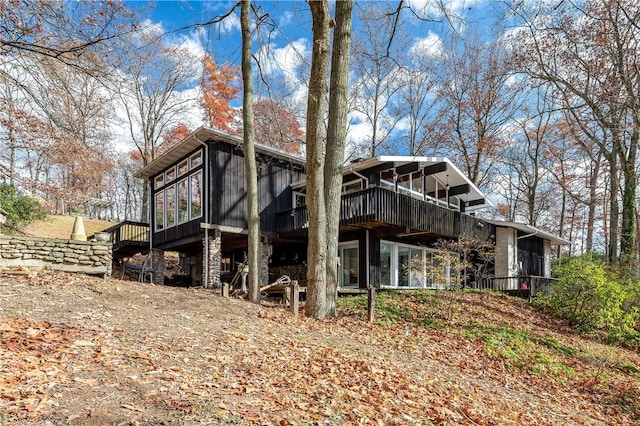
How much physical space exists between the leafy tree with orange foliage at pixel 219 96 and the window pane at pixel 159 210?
29.1ft

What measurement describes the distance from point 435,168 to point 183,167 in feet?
33.4

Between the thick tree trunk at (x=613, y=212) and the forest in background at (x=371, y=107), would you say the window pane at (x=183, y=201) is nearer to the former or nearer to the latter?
the forest in background at (x=371, y=107)

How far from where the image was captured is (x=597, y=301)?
11.6m

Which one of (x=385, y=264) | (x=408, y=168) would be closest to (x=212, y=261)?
(x=385, y=264)

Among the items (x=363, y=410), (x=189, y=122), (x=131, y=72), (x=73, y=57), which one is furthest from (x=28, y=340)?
(x=189, y=122)

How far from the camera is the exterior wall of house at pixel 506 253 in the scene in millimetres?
18719

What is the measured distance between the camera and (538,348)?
9.12 meters

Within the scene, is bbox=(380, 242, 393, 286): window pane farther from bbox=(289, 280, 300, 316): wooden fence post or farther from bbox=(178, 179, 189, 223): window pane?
bbox=(178, 179, 189, 223): window pane

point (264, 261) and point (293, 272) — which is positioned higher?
point (264, 261)

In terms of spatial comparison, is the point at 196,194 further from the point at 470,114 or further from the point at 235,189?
the point at 470,114

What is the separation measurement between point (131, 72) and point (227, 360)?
6.73 m

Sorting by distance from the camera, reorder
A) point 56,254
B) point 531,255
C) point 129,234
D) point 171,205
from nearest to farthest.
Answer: point 56,254 → point 171,205 → point 129,234 → point 531,255

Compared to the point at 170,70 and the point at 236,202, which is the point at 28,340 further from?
the point at 170,70

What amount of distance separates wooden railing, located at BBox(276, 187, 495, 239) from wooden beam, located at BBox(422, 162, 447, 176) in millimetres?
1635
